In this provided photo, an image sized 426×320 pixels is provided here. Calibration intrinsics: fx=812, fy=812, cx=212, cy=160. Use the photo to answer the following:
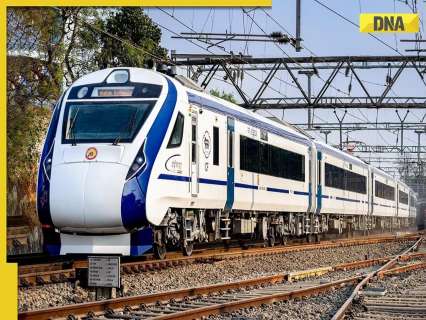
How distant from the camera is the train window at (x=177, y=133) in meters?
14.4

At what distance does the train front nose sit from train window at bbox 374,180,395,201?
30.0m

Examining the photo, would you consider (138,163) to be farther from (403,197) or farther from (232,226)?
(403,197)

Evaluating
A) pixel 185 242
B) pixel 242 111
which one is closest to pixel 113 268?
pixel 185 242

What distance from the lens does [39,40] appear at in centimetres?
2636

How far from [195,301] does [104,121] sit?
384 centimetres

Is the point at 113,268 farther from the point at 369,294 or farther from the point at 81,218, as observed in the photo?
the point at 369,294

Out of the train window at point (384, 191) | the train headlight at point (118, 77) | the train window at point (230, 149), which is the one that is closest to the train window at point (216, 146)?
the train window at point (230, 149)

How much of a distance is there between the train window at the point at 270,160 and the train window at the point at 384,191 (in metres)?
17.7

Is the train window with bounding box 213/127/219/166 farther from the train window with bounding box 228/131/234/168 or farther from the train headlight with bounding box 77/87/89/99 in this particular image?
the train headlight with bounding box 77/87/89/99

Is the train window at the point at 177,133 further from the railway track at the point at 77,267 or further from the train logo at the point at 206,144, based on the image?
the railway track at the point at 77,267

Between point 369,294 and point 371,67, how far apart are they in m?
19.8

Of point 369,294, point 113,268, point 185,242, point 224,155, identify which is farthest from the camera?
point 224,155

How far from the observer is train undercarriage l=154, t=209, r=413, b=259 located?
1520 centimetres

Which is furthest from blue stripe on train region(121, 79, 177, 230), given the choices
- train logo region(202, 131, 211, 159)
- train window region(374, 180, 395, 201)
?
train window region(374, 180, 395, 201)
